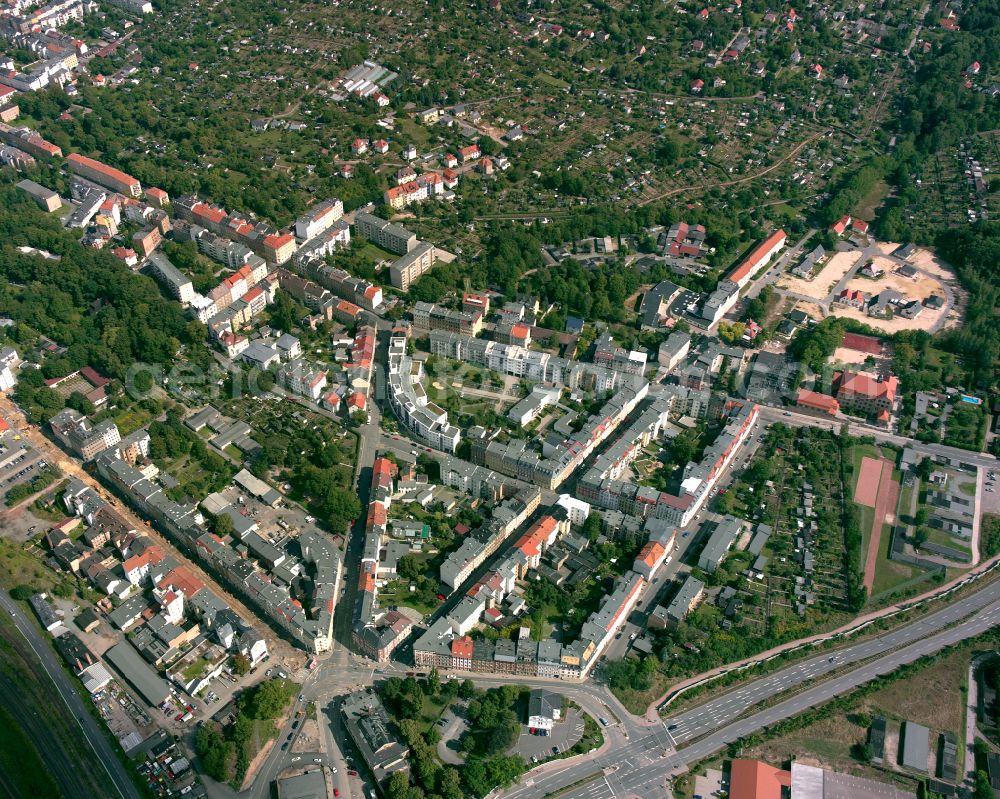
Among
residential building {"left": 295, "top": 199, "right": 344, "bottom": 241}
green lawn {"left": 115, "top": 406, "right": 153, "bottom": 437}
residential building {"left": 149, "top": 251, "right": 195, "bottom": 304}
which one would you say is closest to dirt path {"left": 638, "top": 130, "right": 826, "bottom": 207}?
residential building {"left": 295, "top": 199, "right": 344, "bottom": 241}

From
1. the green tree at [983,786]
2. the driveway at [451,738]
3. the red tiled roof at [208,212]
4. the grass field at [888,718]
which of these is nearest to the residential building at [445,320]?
the red tiled roof at [208,212]

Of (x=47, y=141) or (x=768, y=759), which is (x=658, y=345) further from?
(x=47, y=141)

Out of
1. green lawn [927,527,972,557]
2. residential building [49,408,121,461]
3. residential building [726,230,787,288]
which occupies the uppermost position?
residential building [726,230,787,288]

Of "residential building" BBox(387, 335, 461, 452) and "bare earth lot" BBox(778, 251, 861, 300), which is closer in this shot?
"residential building" BBox(387, 335, 461, 452)

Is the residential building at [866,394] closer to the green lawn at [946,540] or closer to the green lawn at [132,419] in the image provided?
the green lawn at [946,540]

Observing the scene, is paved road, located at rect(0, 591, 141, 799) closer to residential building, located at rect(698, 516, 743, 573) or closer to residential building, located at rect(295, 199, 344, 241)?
residential building, located at rect(698, 516, 743, 573)
